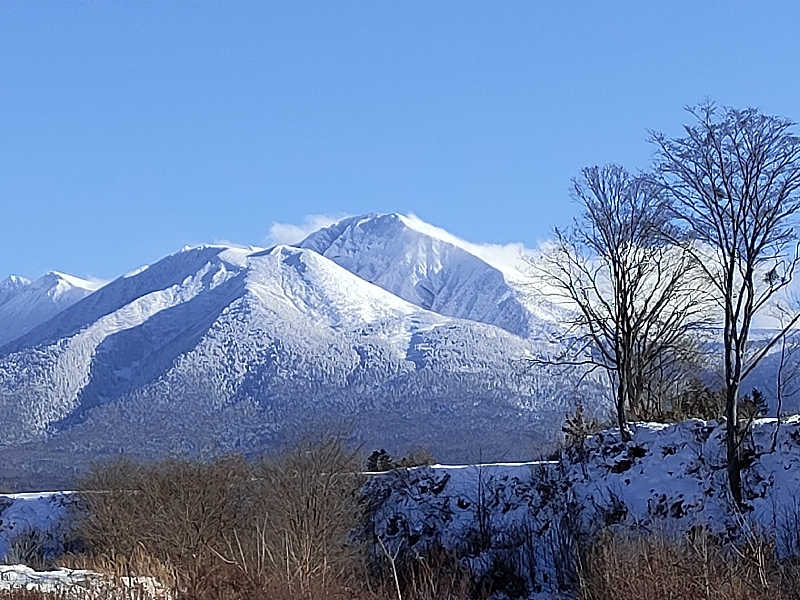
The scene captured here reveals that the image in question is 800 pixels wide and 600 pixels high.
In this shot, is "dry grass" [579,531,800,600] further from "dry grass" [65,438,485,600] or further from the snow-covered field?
the snow-covered field

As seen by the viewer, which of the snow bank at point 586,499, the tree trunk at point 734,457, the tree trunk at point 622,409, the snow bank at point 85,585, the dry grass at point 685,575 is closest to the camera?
the snow bank at point 85,585

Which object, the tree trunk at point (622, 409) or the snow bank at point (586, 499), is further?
the tree trunk at point (622, 409)

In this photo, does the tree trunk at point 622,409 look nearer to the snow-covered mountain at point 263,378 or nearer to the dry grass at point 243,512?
the dry grass at point 243,512

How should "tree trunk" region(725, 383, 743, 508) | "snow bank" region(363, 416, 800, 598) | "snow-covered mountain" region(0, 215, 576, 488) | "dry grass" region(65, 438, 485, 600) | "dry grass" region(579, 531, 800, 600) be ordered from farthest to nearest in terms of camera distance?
"snow-covered mountain" region(0, 215, 576, 488), "snow bank" region(363, 416, 800, 598), "tree trunk" region(725, 383, 743, 508), "dry grass" region(65, 438, 485, 600), "dry grass" region(579, 531, 800, 600)

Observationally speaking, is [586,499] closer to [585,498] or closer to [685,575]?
Result: [585,498]

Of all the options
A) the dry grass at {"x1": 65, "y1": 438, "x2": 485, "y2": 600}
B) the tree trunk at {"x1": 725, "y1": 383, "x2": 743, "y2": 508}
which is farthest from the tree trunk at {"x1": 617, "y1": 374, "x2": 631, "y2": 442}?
the dry grass at {"x1": 65, "y1": 438, "x2": 485, "y2": 600}

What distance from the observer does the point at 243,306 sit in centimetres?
17600

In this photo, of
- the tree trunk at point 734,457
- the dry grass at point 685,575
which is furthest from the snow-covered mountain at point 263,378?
the dry grass at point 685,575

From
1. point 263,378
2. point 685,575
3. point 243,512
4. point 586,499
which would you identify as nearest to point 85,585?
point 685,575

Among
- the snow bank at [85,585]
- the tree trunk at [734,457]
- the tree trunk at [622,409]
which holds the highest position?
the tree trunk at [622,409]

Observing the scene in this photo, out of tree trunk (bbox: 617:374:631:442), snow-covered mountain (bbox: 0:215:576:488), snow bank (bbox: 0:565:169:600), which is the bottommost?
snow bank (bbox: 0:565:169:600)

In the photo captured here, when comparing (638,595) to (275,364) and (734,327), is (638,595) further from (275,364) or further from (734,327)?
(275,364)

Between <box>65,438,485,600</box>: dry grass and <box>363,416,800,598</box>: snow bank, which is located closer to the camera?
<box>65,438,485,600</box>: dry grass

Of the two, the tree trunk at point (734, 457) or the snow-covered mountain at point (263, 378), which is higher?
the snow-covered mountain at point (263, 378)
